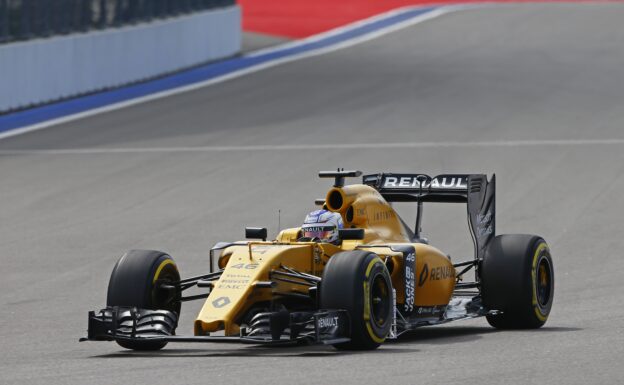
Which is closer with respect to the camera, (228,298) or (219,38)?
(228,298)

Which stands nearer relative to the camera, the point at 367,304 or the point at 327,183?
the point at 367,304

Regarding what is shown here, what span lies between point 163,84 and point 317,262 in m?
22.9

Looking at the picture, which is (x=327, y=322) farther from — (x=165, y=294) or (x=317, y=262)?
(x=165, y=294)

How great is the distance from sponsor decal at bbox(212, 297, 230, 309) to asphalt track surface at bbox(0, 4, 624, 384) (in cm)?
40

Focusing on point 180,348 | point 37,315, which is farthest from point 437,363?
point 37,315

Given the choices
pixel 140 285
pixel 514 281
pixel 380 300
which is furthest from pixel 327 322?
pixel 514 281

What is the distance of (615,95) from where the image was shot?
104ft

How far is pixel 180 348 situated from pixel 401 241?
234cm

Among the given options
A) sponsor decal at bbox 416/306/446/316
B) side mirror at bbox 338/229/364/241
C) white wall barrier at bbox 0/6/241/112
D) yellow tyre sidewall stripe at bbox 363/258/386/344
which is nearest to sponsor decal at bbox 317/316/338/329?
yellow tyre sidewall stripe at bbox 363/258/386/344

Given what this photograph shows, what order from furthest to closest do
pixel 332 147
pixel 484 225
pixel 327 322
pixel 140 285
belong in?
pixel 332 147 → pixel 484 225 → pixel 140 285 → pixel 327 322

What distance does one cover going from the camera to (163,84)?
3506 centimetres

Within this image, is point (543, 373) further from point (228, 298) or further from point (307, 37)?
point (307, 37)

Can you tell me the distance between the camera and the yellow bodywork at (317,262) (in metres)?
11.8

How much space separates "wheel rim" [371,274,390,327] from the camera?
1209 cm
